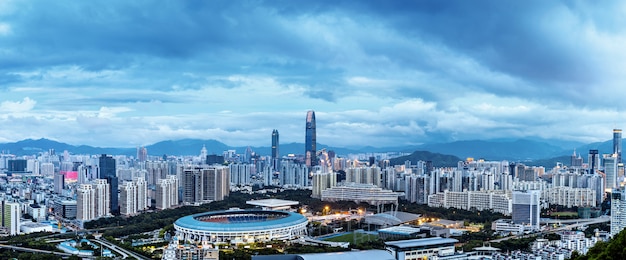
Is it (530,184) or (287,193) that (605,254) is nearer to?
(530,184)

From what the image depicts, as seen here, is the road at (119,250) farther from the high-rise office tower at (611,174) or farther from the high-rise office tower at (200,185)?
the high-rise office tower at (611,174)

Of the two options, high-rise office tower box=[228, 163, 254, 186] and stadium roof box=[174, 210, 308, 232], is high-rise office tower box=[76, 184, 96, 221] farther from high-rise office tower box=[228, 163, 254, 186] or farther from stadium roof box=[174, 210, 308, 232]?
high-rise office tower box=[228, 163, 254, 186]

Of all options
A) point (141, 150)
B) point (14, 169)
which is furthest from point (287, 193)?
point (141, 150)

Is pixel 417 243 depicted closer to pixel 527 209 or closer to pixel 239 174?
pixel 527 209

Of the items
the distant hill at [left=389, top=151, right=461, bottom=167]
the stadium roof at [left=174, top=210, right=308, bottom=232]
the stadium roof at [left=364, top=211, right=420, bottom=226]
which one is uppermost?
the distant hill at [left=389, top=151, right=461, bottom=167]

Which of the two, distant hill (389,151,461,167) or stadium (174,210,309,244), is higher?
distant hill (389,151,461,167)

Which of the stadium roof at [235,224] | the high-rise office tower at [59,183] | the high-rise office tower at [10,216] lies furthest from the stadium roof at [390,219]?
the high-rise office tower at [59,183]

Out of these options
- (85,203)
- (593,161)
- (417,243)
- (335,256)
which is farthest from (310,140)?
(335,256)

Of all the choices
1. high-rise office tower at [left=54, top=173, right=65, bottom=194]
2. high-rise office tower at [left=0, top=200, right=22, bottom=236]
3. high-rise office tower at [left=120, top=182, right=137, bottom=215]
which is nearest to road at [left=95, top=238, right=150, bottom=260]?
high-rise office tower at [left=0, top=200, right=22, bottom=236]
